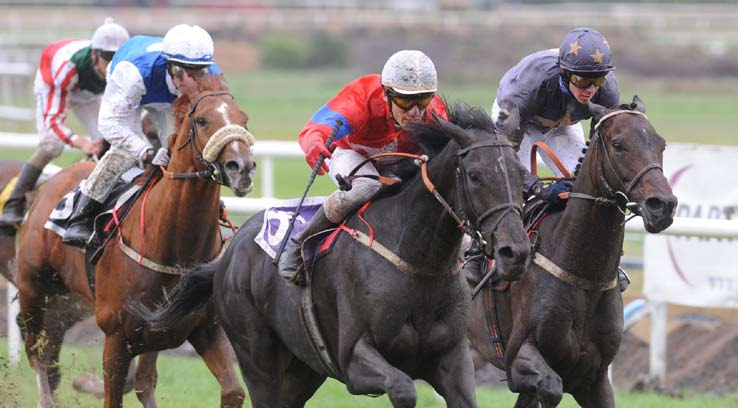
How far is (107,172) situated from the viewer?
245 inches

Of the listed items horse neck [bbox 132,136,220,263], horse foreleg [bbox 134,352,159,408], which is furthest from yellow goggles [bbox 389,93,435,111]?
horse foreleg [bbox 134,352,159,408]

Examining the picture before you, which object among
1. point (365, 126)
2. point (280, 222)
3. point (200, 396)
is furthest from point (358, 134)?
point (200, 396)

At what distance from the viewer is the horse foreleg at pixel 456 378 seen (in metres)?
4.67

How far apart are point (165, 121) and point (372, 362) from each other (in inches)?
101

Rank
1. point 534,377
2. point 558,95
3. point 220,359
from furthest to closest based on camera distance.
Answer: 1. point 220,359
2. point 558,95
3. point 534,377

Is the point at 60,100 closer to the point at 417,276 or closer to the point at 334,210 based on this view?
the point at 334,210

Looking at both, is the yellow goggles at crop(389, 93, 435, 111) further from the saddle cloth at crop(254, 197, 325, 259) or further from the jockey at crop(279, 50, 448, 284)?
the saddle cloth at crop(254, 197, 325, 259)

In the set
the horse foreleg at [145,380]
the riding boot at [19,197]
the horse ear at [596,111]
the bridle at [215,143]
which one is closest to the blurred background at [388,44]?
the riding boot at [19,197]

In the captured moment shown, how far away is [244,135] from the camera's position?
17.5ft

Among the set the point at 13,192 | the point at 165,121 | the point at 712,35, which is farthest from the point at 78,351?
the point at 712,35

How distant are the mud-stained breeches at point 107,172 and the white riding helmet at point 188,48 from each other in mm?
611

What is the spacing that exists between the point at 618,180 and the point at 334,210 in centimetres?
110

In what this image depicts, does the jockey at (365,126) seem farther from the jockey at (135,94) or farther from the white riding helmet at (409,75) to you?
the jockey at (135,94)

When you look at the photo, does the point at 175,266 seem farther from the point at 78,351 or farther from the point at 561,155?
the point at 78,351
